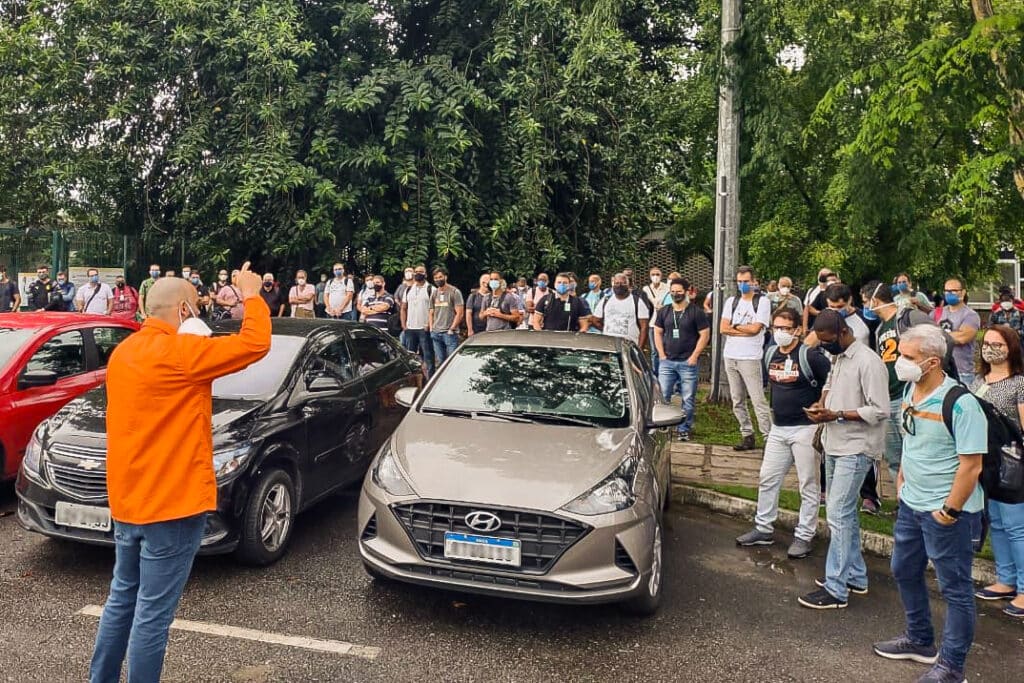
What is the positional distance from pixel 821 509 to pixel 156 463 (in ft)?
17.0

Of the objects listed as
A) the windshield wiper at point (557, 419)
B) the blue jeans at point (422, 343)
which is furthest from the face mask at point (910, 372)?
the blue jeans at point (422, 343)

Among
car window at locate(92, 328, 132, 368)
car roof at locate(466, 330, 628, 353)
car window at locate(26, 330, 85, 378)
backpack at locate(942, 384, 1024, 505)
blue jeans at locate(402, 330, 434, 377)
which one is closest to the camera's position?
backpack at locate(942, 384, 1024, 505)

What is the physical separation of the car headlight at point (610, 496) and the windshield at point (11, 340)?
502cm

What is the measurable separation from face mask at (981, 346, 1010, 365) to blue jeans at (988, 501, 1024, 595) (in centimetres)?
87

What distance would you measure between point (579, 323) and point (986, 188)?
506 cm

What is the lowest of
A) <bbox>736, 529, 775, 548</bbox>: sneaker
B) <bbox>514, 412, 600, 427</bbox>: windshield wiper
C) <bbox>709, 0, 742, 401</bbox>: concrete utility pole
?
<bbox>736, 529, 775, 548</bbox>: sneaker

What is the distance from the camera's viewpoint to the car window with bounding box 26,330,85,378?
6.55m

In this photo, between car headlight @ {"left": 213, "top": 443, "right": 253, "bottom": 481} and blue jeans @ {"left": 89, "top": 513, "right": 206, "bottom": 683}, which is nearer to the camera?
blue jeans @ {"left": 89, "top": 513, "right": 206, "bottom": 683}

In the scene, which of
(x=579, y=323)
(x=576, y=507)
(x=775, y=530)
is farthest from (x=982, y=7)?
(x=576, y=507)

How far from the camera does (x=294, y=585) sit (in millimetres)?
4785

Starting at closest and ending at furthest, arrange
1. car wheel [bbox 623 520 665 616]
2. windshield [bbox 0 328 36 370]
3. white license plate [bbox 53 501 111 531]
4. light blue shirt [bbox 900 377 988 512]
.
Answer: light blue shirt [bbox 900 377 988 512] < car wheel [bbox 623 520 665 616] < white license plate [bbox 53 501 111 531] < windshield [bbox 0 328 36 370]

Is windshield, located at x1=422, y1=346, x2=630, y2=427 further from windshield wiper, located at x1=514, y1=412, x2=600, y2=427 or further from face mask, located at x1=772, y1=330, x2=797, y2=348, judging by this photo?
face mask, located at x1=772, y1=330, x2=797, y2=348

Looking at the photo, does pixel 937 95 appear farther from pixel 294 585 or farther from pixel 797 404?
pixel 294 585

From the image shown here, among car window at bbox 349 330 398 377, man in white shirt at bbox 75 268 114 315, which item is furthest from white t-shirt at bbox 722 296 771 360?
man in white shirt at bbox 75 268 114 315
